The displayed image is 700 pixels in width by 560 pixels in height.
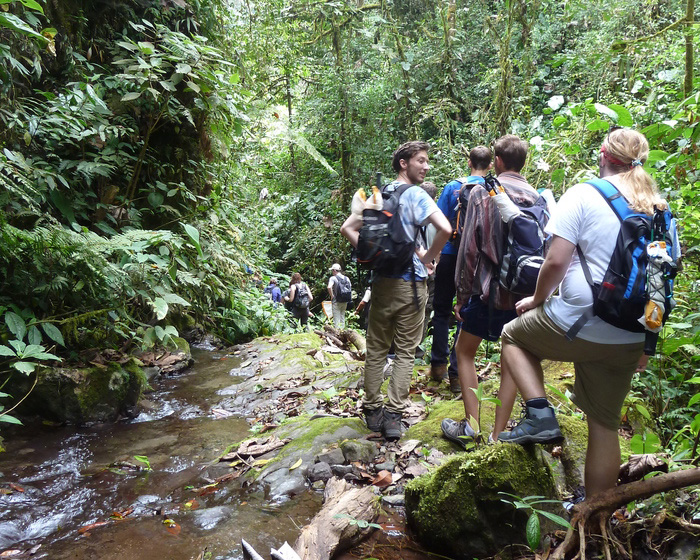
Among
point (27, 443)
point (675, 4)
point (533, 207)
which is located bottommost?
point (27, 443)

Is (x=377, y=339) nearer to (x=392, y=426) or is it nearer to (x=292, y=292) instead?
(x=392, y=426)

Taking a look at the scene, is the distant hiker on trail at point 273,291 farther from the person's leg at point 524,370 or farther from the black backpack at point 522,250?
the person's leg at point 524,370

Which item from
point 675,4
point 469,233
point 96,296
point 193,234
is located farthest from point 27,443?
point 675,4

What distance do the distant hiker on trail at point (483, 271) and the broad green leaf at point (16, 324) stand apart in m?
3.61

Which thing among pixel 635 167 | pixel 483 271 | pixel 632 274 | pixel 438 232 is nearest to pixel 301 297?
pixel 438 232

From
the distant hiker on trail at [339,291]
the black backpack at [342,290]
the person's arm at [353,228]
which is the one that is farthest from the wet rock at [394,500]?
the black backpack at [342,290]

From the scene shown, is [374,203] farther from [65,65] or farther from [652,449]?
[65,65]

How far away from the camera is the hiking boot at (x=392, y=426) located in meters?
4.02

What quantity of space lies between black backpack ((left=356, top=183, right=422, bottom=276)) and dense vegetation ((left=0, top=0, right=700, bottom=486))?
1.69 metres

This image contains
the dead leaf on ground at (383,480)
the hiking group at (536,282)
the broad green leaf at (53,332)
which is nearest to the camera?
the hiking group at (536,282)

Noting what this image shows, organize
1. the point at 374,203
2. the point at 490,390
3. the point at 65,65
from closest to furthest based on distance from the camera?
the point at 374,203, the point at 490,390, the point at 65,65

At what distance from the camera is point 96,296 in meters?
5.02

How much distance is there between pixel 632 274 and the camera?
2.25m

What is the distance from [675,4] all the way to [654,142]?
11.9m
